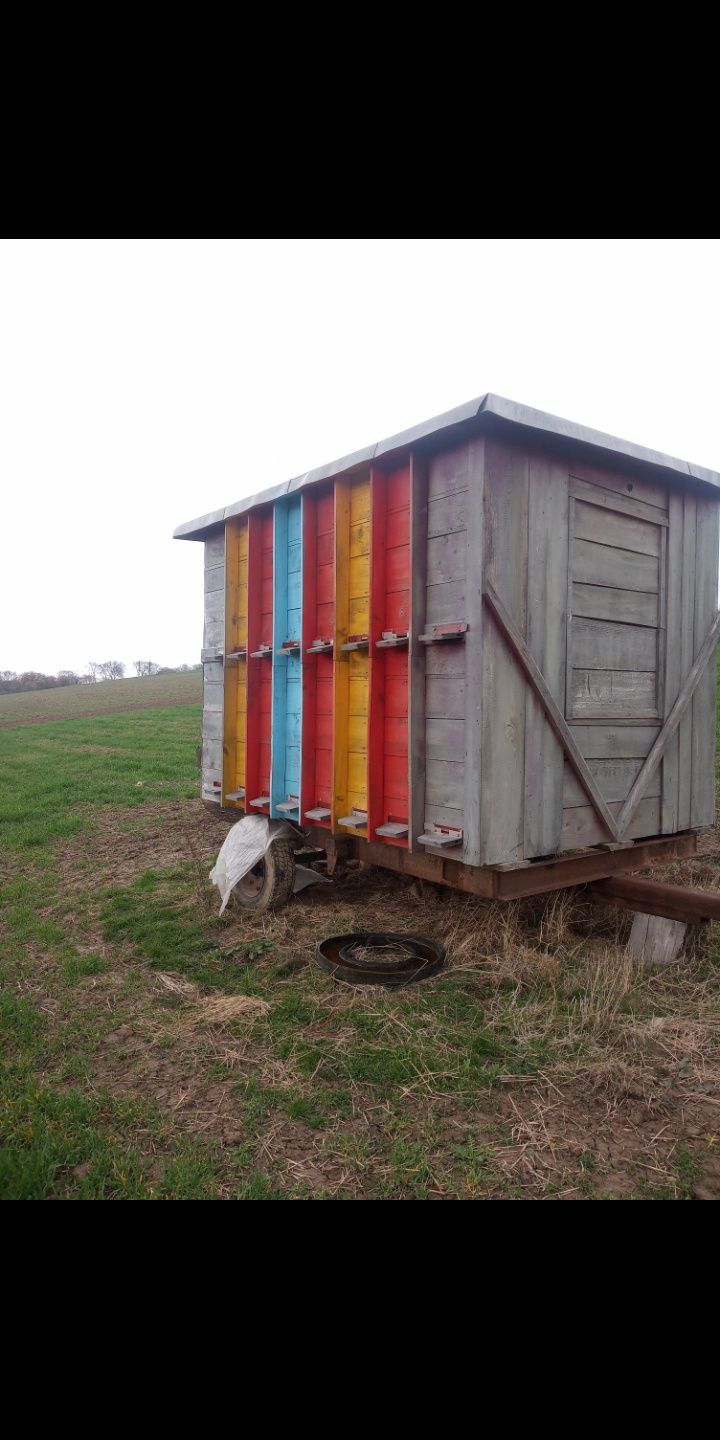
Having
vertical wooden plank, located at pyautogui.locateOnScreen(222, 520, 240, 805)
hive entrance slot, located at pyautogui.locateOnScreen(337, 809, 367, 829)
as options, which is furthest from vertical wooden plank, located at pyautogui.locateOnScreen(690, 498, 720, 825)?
vertical wooden plank, located at pyautogui.locateOnScreen(222, 520, 240, 805)

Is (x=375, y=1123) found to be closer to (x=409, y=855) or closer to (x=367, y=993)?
(x=367, y=993)

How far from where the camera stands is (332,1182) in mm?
2969

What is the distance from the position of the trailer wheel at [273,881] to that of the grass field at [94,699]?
1709cm

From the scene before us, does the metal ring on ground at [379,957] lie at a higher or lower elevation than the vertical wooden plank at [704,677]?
lower

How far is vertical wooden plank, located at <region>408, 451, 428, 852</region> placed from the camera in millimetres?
4926

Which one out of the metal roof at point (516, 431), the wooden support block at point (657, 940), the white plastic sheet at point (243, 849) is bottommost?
the wooden support block at point (657, 940)

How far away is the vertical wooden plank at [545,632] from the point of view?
15.7ft

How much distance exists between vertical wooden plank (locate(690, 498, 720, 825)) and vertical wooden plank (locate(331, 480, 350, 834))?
9.31 ft

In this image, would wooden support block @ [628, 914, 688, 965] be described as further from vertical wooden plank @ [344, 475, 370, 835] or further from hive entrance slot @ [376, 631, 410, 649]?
hive entrance slot @ [376, 631, 410, 649]

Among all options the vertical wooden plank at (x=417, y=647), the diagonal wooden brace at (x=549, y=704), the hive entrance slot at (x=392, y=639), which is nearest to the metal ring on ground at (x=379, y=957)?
the vertical wooden plank at (x=417, y=647)

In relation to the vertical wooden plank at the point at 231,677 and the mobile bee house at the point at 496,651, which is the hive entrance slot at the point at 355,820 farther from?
the vertical wooden plank at the point at 231,677

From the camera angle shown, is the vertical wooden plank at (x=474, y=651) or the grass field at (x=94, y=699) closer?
the vertical wooden plank at (x=474, y=651)

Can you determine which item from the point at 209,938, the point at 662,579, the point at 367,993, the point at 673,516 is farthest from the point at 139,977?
the point at 673,516
